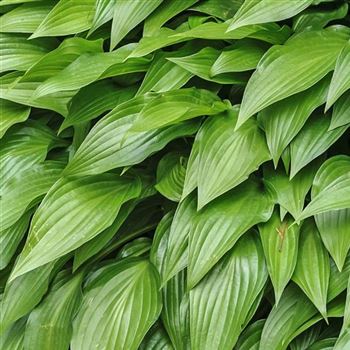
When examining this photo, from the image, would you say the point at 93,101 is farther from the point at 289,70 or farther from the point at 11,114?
the point at 289,70

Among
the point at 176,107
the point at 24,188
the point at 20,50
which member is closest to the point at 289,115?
the point at 176,107

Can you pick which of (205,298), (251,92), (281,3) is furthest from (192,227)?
(281,3)

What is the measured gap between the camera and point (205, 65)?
1037 millimetres

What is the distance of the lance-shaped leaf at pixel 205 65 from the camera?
1021 mm

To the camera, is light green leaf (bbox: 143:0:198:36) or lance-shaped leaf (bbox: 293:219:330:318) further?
light green leaf (bbox: 143:0:198:36)

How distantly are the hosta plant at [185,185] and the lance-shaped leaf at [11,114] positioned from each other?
0.01 meters

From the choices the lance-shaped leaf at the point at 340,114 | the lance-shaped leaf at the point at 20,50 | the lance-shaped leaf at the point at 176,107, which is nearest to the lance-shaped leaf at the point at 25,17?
the lance-shaped leaf at the point at 20,50

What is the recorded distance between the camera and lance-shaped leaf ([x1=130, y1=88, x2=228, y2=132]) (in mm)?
944

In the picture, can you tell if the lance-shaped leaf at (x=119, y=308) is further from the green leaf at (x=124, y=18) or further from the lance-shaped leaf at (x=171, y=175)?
the green leaf at (x=124, y=18)

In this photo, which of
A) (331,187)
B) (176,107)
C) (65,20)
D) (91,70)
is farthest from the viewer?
(65,20)

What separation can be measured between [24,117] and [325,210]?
583mm

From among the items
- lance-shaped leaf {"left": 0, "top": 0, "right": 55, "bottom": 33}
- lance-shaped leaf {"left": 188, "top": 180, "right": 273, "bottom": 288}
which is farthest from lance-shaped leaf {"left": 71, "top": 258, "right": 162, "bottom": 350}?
lance-shaped leaf {"left": 0, "top": 0, "right": 55, "bottom": 33}

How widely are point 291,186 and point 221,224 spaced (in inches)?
4.4

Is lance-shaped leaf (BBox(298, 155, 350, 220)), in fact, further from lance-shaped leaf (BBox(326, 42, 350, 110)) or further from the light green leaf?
the light green leaf
